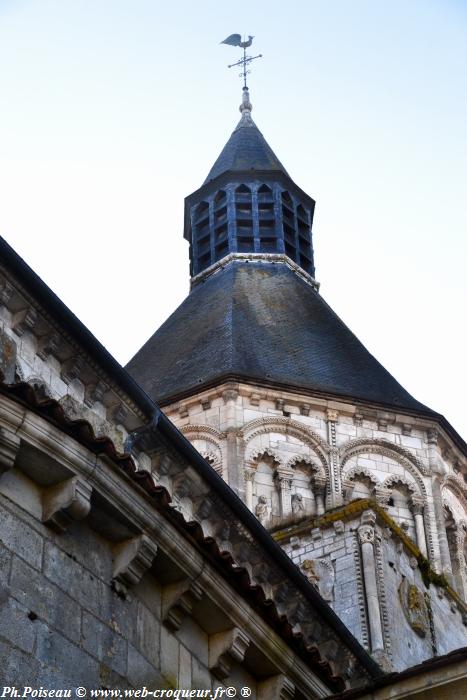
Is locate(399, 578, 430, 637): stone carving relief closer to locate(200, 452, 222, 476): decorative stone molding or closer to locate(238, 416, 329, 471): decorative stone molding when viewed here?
locate(238, 416, 329, 471): decorative stone molding

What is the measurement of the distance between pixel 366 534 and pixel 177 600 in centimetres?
1013

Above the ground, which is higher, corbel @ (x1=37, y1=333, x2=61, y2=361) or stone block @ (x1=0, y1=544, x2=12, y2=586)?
corbel @ (x1=37, y1=333, x2=61, y2=361)

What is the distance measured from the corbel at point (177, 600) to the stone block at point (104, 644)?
0.50m

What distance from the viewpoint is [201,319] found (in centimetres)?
2602

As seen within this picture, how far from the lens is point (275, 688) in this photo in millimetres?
8680

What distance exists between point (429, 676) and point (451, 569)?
1416cm

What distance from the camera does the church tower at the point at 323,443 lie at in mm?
17766

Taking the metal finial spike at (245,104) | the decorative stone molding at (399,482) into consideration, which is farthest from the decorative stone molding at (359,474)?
the metal finial spike at (245,104)

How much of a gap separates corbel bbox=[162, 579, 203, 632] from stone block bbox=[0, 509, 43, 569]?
1.15m

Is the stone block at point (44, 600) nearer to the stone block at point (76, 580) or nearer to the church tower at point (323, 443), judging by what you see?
the stone block at point (76, 580)

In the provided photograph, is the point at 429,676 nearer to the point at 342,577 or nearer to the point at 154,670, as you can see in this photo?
the point at 154,670

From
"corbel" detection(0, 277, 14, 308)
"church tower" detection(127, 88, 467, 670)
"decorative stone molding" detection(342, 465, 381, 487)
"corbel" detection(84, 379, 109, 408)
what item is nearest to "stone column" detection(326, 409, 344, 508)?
"church tower" detection(127, 88, 467, 670)

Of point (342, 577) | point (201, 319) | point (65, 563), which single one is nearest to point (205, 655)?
point (65, 563)

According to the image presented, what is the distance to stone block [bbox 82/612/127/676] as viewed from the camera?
7.25 metres
